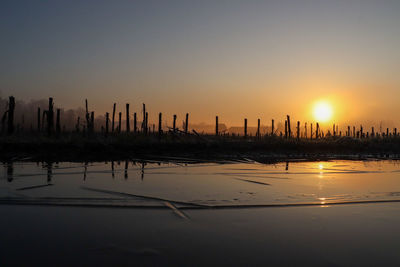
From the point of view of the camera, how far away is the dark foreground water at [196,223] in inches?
124

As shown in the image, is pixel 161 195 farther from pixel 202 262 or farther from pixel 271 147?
pixel 271 147

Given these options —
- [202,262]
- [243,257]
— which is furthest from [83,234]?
[243,257]

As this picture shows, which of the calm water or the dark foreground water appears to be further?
the calm water

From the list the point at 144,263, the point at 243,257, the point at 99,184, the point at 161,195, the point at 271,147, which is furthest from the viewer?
the point at 271,147

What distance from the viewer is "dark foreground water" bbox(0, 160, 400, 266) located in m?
3.14

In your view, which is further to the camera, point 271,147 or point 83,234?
point 271,147

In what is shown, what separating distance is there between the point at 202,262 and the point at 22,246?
1852mm

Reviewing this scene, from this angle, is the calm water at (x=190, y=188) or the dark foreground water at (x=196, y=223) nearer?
the dark foreground water at (x=196, y=223)

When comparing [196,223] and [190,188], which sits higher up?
[190,188]

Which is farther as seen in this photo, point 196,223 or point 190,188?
point 190,188

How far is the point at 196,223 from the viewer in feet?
14.1

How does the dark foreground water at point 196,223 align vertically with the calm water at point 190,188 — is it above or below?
below

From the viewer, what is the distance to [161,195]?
6.22 m

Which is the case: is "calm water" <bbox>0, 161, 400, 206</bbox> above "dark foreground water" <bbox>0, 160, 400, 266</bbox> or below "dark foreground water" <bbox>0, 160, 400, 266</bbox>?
above
